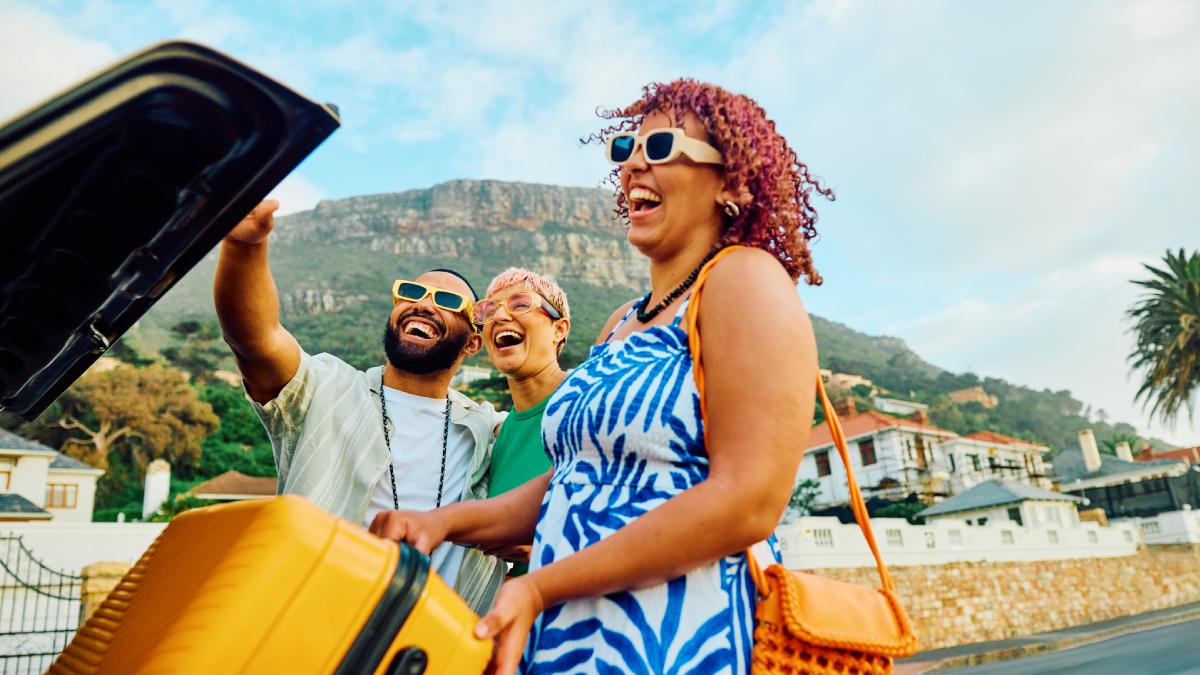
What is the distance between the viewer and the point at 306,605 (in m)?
0.94

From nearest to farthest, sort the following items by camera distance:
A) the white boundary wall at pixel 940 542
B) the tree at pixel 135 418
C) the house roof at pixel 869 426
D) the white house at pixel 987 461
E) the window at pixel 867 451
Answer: the white boundary wall at pixel 940 542, the tree at pixel 135 418, the house roof at pixel 869 426, the window at pixel 867 451, the white house at pixel 987 461

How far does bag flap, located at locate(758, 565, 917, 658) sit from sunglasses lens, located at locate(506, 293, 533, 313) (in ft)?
6.72

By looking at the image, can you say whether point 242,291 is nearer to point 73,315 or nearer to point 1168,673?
point 73,315

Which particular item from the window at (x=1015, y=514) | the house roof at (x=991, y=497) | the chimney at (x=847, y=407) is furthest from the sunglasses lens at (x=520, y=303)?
the chimney at (x=847, y=407)

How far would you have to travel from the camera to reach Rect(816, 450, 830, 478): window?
1599 inches

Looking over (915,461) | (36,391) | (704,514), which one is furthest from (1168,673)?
(915,461)

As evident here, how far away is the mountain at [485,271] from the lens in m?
87.1

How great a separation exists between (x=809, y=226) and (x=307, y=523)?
1.26 meters

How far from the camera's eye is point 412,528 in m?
1.53

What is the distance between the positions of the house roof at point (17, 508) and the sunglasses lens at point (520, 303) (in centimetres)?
2146

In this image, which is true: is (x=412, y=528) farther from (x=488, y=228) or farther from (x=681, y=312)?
(x=488, y=228)

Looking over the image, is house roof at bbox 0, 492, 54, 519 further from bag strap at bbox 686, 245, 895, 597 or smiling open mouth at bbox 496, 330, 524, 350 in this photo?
bag strap at bbox 686, 245, 895, 597

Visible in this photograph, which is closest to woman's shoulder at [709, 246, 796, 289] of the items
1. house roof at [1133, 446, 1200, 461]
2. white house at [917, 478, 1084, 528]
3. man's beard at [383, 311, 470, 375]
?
man's beard at [383, 311, 470, 375]

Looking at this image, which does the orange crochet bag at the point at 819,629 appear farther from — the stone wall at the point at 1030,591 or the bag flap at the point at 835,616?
the stone wall at the point at 1030,591
